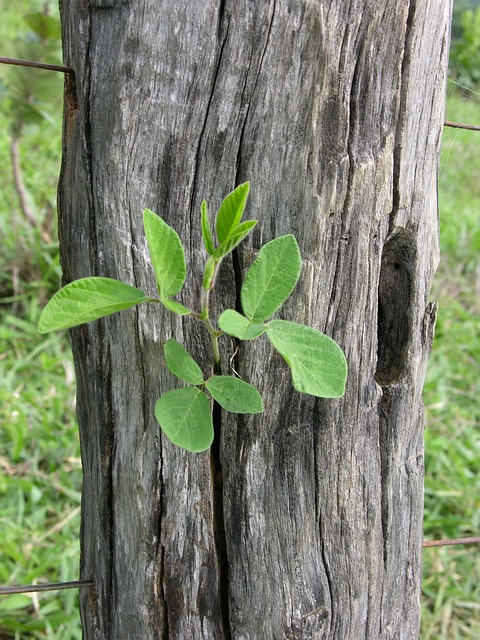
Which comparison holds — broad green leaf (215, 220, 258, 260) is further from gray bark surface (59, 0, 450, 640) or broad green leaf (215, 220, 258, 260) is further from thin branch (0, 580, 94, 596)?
thin branch (0, 580, 94, 596)

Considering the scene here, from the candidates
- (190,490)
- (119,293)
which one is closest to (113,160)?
(119,293)

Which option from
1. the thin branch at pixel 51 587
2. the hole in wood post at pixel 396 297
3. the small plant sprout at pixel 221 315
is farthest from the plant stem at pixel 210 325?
the thin branch at pixel 51 587

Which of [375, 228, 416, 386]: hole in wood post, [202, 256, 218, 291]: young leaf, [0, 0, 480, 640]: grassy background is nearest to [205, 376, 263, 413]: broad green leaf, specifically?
[202, 256, 218, 291]: young leaf

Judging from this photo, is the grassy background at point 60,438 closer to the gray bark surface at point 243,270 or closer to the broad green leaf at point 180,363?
the gray bark surface at point 243,270

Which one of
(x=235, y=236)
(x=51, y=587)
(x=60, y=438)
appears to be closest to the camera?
(x=235, y=236)

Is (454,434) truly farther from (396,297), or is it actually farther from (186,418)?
(186,418)

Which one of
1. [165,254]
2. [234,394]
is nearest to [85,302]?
[165,254]
